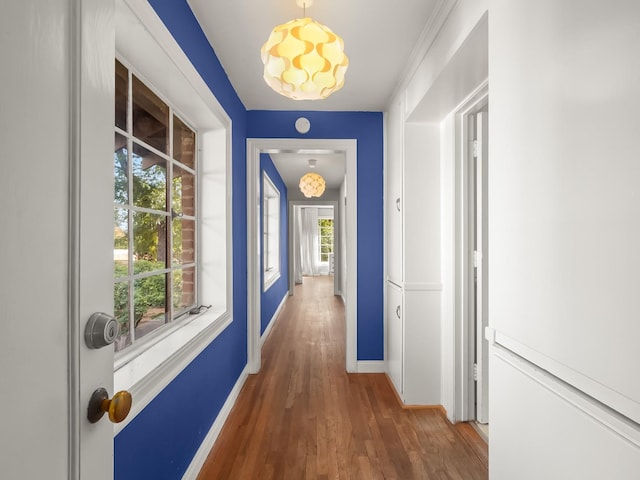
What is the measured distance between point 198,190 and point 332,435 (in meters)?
1.82

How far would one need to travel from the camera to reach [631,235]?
0.71 metres

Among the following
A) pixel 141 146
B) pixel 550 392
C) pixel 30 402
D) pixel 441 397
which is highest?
pixel 141 146

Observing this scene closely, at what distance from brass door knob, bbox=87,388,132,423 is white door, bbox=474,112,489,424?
2073 mm

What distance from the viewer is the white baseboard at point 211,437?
1.71 meters

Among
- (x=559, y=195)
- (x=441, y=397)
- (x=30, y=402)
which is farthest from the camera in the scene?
(x=441, y=397)

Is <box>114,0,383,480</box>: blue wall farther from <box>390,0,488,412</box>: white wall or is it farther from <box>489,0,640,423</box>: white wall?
<box>489,0,640,423</box>: white wall

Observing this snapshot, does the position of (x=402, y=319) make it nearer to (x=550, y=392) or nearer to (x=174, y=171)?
(x=550, y=392)

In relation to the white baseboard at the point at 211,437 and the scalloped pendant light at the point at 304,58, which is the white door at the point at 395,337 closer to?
the white baseboard at the point at 211,437

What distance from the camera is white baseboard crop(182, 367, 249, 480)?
171 cm

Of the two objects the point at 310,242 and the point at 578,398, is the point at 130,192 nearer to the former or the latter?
the point at 578,398

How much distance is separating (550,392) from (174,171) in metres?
2.05

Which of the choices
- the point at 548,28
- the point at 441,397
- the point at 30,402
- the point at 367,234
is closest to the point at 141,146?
the point at 30,402

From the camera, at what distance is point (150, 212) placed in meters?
1.67

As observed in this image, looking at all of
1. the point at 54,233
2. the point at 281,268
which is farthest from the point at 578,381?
the point at 281,268
